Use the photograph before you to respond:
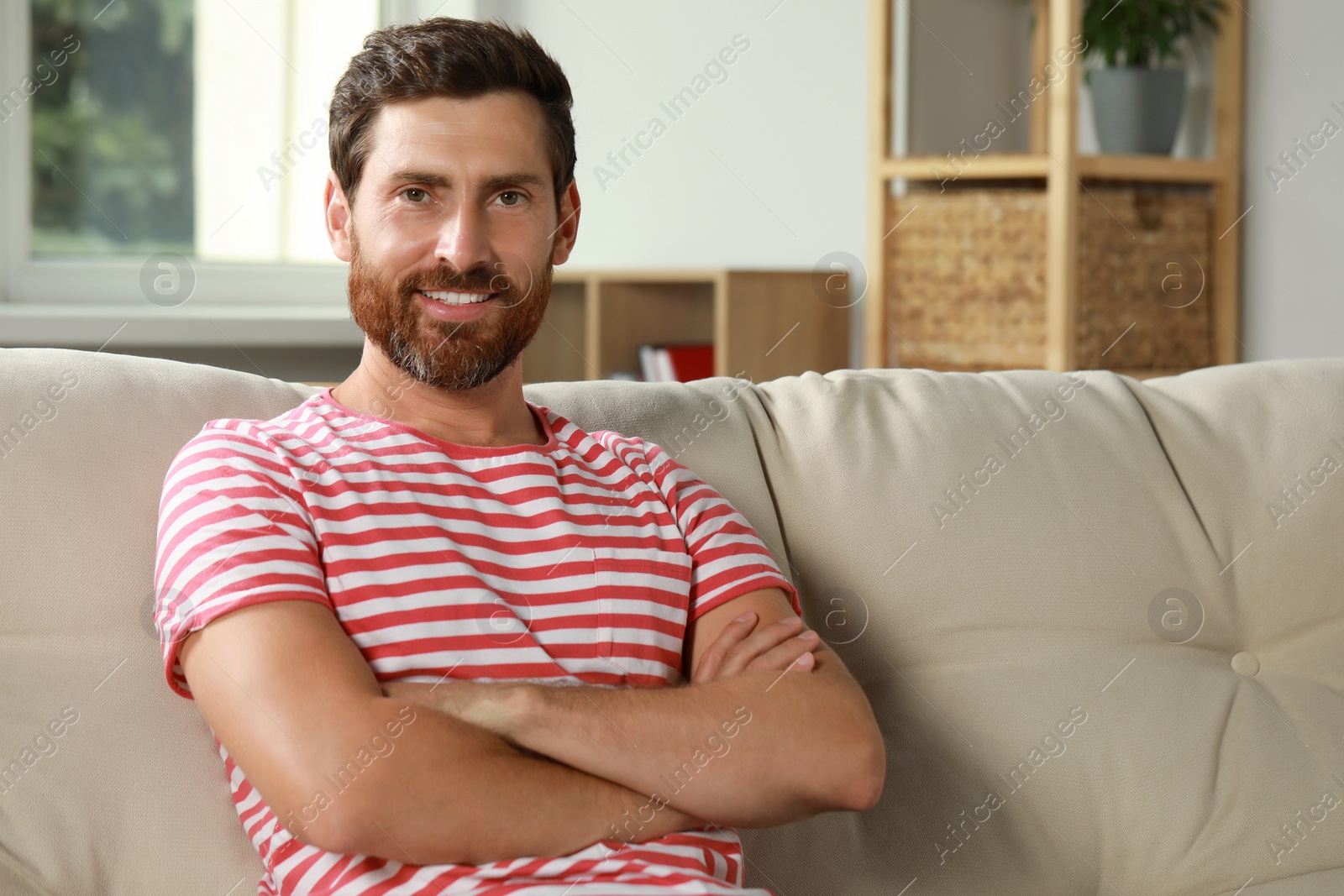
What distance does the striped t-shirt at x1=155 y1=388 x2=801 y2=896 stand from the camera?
100 cm

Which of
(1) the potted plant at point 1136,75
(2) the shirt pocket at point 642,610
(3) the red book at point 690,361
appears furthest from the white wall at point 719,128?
(2) the shirt pocket at point 642,610

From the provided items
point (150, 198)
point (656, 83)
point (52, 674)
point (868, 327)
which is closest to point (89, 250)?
point (150, 198)

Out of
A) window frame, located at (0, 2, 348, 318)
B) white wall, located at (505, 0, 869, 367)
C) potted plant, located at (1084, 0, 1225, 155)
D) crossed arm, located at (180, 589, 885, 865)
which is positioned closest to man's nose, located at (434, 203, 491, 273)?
crossed arm, located at (180, 589, 885, 865)

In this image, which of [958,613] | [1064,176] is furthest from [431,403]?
[1064,176]

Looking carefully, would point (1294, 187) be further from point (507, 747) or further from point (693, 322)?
point (507, 747)

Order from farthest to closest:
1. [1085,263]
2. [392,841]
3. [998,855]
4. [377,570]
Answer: [1085,263] → [998,855] → [377,570] → [392,841]

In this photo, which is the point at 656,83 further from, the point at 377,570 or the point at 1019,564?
the point at 377,570

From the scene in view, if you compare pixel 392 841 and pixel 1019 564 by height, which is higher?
pixel 1019 564

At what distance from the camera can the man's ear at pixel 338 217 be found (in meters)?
1.29

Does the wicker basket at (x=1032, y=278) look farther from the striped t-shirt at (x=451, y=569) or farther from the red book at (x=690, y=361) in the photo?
the striped t-shirt at (x=451, y=569)

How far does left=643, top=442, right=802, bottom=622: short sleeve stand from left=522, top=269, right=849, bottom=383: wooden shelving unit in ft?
5.07

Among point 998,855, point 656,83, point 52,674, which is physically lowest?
point 998,855

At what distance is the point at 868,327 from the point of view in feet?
9.08

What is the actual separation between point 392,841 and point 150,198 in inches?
98.6
